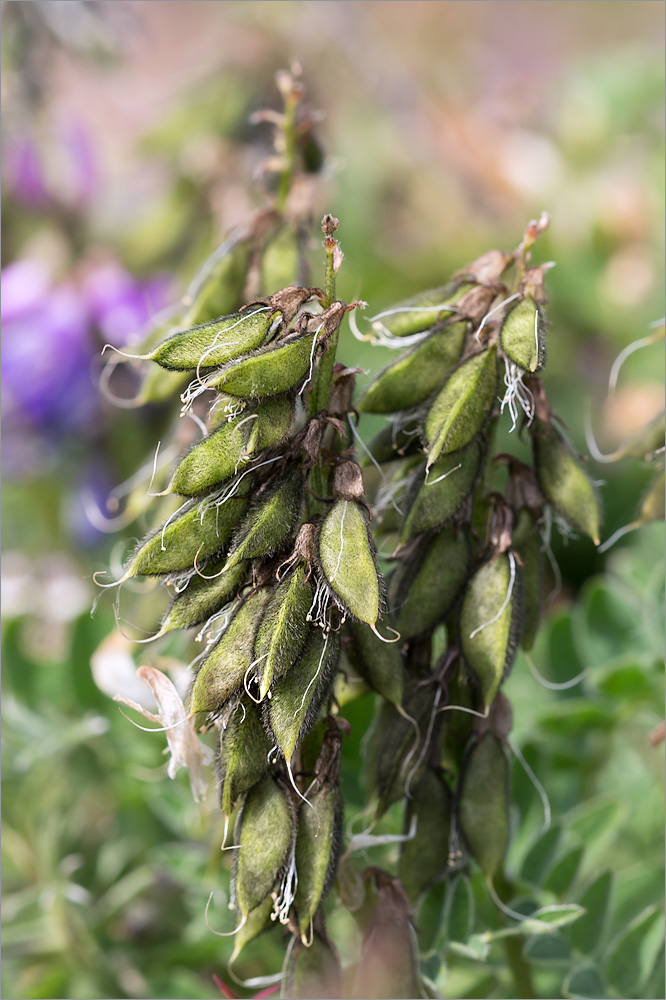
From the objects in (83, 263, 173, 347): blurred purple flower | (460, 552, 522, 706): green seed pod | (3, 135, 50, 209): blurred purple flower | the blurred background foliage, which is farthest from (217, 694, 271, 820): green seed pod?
(3, 135, 50, 209): blurred purple flower

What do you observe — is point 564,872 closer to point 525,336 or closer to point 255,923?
point 255,923

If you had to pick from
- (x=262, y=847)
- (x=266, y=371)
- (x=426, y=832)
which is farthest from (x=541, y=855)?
(x=266, y=371)

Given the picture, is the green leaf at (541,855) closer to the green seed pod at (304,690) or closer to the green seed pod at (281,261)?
the green seed pod at (304,690)

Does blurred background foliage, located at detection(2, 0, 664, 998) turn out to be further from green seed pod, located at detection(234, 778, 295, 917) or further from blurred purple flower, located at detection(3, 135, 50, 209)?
green seed pod, located at detection(234, 778, 295, 917)

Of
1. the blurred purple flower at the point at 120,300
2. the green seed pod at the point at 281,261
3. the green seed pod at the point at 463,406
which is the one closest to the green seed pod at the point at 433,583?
the green seed pod at the point at 463,406

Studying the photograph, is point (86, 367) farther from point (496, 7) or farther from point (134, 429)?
point (496, 7)
